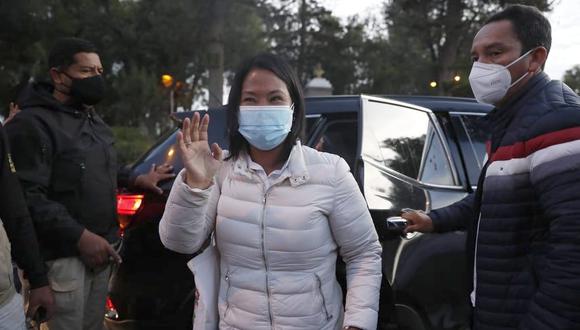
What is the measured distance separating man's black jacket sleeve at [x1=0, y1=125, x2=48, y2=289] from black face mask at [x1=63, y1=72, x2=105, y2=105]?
756 millimetres

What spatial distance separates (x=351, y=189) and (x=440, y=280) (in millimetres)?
1377

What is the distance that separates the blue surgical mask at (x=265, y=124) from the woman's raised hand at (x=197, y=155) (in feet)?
0.48

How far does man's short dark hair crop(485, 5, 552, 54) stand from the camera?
1868mm

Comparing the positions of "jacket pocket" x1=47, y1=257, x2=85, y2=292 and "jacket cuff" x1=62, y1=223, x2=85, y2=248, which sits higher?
"jacket cuff" x1=62, y1=223, x2=85, y2=248

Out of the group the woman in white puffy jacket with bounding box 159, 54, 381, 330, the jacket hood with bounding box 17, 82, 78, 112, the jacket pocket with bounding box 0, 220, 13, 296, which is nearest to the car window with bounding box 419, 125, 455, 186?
the woman in white puffy jacket with bounding box 159, 54, 381, 330

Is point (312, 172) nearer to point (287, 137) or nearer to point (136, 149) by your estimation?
point (287, 137)

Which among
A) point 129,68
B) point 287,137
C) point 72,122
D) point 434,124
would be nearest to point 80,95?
point 72,122

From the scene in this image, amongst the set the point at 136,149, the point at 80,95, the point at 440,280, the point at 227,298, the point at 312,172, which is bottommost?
the point at 136,149

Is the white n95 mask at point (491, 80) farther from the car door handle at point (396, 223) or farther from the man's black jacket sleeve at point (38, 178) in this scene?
the man's black jacket sleeve at point (38, 178)

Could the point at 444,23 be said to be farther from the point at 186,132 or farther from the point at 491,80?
the point at 186,132

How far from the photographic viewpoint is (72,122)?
272 centimetres

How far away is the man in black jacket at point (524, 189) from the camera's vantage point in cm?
153

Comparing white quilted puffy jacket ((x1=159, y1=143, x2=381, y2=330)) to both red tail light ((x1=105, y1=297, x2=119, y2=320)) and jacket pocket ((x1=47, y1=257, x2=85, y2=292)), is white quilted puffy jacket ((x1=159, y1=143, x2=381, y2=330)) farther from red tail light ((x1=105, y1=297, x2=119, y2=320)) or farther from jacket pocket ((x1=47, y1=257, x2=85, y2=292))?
red tail light ((x1=105, y1=297, x2=119, y2=320))

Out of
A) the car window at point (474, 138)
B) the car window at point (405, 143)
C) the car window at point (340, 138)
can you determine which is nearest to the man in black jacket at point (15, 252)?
the car window at point (340, 138)
